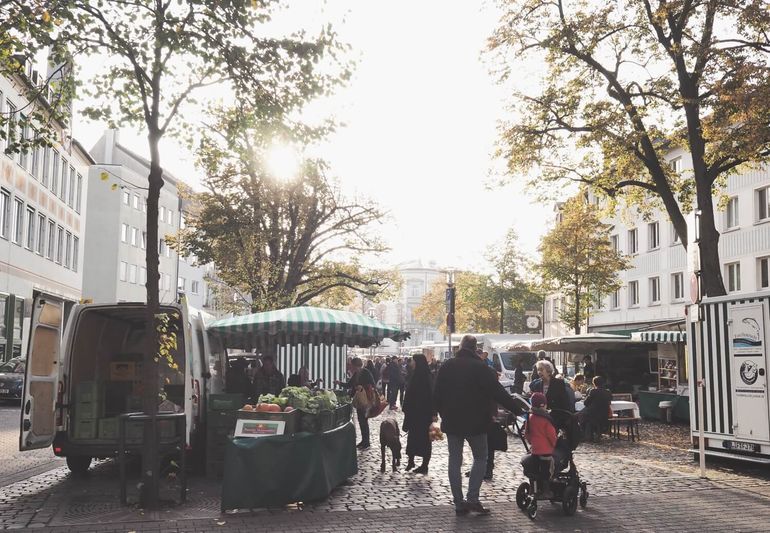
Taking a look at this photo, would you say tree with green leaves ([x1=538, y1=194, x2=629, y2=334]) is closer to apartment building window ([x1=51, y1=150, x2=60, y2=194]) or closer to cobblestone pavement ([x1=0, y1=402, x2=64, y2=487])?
apartment building window ([x1=51, y1=150, x2=60, y2=194])

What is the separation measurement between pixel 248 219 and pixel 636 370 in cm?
1545

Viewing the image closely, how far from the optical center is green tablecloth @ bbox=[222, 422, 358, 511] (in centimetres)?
880

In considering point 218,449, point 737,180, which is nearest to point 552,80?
point 218,449

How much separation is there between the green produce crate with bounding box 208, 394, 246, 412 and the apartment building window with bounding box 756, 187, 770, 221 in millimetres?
29291

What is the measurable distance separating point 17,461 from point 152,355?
5.35 m

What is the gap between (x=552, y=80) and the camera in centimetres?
2038

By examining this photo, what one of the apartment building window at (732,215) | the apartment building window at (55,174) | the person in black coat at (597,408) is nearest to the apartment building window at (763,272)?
the apartment building window at (732,215)

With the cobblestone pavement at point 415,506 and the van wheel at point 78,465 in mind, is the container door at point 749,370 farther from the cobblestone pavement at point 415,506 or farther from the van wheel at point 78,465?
the van wheel at point 78,465

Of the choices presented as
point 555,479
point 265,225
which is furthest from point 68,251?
point 555,479

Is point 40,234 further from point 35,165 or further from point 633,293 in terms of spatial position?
point 633,293

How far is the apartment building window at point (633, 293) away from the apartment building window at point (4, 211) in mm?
32478


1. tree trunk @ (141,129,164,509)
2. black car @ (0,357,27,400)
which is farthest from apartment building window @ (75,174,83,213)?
tree trunk @ (141,129,164,509)

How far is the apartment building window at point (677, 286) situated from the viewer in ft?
137

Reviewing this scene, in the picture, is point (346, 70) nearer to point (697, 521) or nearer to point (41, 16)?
point (41, 16)
